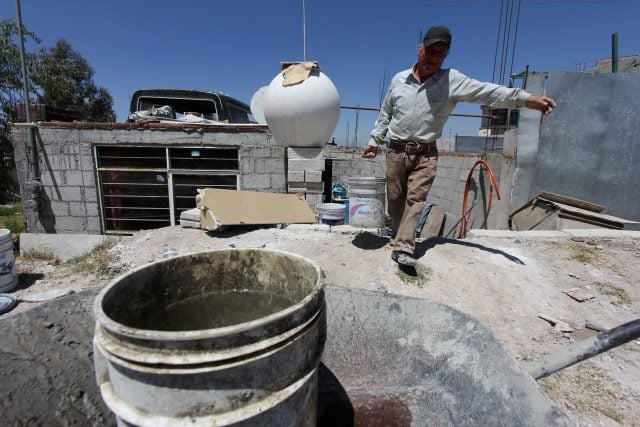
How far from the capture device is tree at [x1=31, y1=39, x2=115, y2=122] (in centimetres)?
1664

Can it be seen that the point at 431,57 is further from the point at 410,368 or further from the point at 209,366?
the point at 209,366

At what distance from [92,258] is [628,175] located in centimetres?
936

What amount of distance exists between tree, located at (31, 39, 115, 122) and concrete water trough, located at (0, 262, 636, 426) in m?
16.9

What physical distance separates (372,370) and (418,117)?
7.13 feet

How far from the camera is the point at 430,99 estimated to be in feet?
9.62

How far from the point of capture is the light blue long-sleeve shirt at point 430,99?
2.79m

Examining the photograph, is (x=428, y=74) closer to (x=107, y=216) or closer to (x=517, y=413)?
(x=517, y=413)

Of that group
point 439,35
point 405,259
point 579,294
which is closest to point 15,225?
point 405,259

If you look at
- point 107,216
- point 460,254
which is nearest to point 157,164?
point 107,216

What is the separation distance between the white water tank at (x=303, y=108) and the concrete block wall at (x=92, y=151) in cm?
292

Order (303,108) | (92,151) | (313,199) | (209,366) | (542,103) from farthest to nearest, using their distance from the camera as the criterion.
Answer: (92,151) → (313,199) → (303,108) → (542,103) → (209,366)

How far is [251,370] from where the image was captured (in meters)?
0.83

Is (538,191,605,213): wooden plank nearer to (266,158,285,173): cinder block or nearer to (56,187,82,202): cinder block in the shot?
(266,158,285,173): cinder block

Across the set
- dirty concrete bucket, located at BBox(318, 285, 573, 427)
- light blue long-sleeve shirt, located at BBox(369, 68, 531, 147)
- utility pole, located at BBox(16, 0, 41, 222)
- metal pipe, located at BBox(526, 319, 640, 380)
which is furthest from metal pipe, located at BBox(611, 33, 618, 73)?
utility pole, located at BBox(16, 0, 41, 222)
